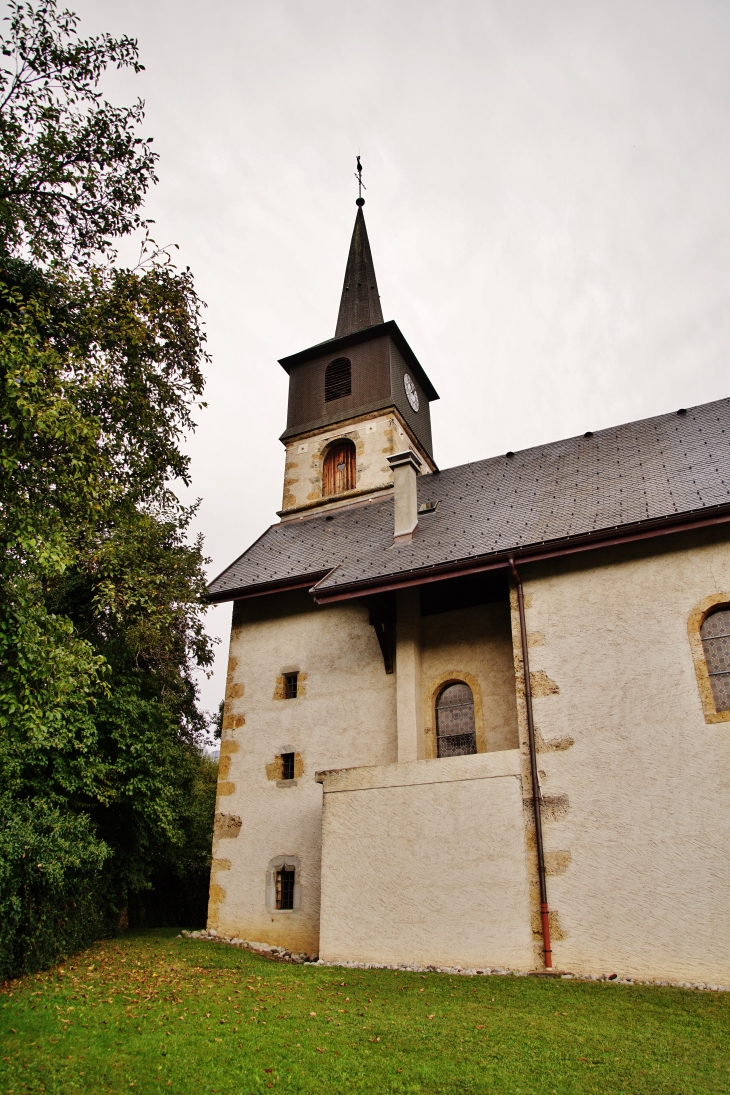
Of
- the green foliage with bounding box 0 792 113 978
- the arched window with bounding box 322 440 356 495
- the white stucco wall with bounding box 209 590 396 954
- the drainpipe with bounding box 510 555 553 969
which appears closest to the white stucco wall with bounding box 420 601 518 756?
the white stucco wall with bounding box 209 590 396 954

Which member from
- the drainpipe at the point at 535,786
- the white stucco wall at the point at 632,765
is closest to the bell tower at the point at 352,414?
the drainpipe at the point at 535,786

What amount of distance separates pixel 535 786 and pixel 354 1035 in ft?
14.5

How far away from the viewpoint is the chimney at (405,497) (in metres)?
15.1

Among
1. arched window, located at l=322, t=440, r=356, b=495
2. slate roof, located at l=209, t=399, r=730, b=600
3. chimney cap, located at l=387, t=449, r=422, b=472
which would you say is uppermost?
arched window, located at l=322, t=440, r=356, b=495

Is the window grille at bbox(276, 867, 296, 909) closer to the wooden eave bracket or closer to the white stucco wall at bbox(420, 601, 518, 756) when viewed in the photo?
the white stucco wall at bbox(420, 601, 518, 756)

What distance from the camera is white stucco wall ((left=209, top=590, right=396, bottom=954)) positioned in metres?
13.2

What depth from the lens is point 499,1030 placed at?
23.7 ft

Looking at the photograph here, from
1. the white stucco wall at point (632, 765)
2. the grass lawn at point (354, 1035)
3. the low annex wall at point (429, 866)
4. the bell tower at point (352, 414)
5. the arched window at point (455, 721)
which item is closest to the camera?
the grass lawn at point (354, 1035)

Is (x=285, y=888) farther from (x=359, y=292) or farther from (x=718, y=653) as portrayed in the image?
(x=359, y=292)

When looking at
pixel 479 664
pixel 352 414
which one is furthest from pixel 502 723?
pixel 352 414

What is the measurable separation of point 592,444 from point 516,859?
9.14 metres

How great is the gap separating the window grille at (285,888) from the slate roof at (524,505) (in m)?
5.05

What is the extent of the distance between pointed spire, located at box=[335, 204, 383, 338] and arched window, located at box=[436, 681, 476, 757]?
528 inches

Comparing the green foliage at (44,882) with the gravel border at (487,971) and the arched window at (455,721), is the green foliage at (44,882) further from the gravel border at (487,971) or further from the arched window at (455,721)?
the arched window at (455,721)
